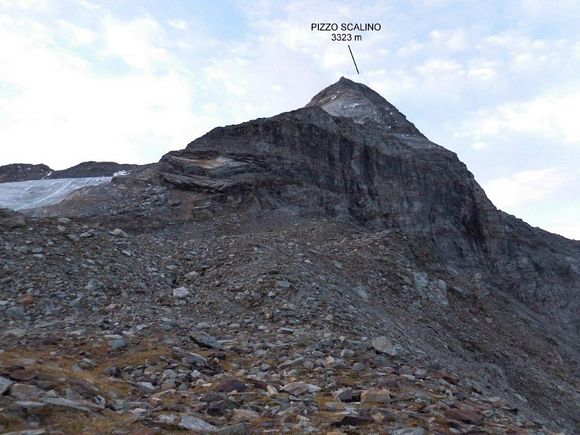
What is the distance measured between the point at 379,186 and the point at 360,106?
742 inches

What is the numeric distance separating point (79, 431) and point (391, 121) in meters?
57.7

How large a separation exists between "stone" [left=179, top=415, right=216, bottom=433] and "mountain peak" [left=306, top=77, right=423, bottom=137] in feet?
167

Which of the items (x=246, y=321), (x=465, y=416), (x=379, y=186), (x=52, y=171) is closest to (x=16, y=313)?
(x=246, y=321)

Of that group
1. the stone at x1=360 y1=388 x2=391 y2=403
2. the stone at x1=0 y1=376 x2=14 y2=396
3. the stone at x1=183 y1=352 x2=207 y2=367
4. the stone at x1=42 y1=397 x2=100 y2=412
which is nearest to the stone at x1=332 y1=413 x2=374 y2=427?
the stone at x1=360 y1=388 x2=391 y2=403

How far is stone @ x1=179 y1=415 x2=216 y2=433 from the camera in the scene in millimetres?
6727

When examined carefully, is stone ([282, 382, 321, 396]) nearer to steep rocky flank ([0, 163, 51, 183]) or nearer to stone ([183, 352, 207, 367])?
stone ([183, 352, 207, 367])

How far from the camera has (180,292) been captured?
15.7 metres

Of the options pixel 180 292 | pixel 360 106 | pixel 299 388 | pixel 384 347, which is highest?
pixel 360 106

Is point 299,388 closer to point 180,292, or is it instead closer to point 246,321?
point 246,321

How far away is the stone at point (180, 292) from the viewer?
15526mm

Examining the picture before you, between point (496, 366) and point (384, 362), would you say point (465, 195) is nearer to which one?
point (496, 366)

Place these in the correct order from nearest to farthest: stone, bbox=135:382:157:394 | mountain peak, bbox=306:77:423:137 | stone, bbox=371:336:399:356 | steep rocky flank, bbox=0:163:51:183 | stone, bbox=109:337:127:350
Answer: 1. stone, bbox=135:382:157:394
2. stone, bbox=109:337:127:350
3. stone, bbox=371:336:399:356
4. mountain peak, bbox=306:77:423:137
5. steep rocky flank, bbox=0:163:51:183

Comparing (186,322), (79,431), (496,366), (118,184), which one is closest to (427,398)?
(79,431)

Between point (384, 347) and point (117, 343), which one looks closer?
point (117, 343)
